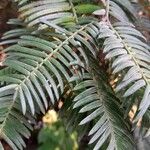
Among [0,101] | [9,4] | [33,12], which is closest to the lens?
[0,101]

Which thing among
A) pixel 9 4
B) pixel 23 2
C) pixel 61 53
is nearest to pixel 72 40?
pixel 61 53

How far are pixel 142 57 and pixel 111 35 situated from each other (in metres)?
0.06

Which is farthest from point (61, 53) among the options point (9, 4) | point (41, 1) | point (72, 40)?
point (9, 4)

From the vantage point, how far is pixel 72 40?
0.70 metres

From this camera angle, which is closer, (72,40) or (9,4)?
(72,40)

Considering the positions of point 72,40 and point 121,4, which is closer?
point 72,40

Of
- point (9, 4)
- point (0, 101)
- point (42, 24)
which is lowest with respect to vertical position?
point (0, 101)

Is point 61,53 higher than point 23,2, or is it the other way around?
point 23,2

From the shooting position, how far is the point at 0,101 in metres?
0.66

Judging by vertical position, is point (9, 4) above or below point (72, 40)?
above

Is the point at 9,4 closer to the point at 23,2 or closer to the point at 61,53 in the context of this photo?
the point at 23,2

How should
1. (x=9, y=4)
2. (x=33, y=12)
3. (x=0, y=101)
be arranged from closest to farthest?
(x=0, y=101) < (x=33, y=12) < (x=9, y=4)

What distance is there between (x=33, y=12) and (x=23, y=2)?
30 mm

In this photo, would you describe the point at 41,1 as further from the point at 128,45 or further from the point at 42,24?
the point at 128,45
